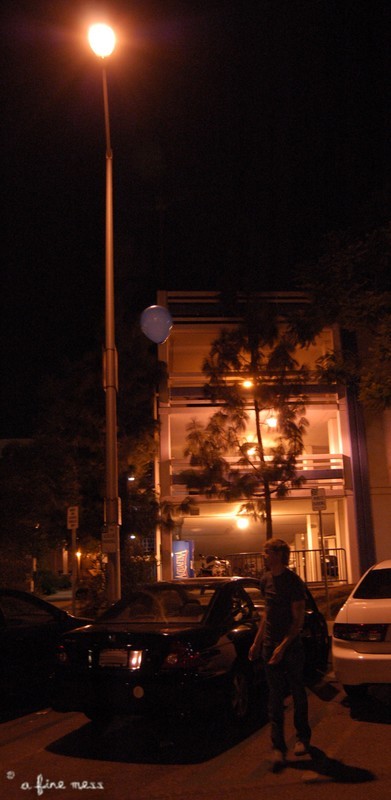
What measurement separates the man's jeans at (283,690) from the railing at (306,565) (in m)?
15.2

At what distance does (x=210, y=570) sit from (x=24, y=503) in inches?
220

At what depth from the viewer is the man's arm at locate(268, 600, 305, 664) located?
5426 millimetres

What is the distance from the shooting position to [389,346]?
1428 cm

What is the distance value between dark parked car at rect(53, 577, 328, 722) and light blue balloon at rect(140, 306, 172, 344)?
12.3 metres

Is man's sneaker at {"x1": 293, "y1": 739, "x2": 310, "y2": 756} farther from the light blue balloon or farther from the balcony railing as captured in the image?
the balcony railing

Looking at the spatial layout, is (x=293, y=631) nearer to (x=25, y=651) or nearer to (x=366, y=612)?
(x=366, y=612)

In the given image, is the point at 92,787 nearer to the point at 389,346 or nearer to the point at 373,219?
the point at 389,346

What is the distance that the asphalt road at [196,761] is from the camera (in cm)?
500

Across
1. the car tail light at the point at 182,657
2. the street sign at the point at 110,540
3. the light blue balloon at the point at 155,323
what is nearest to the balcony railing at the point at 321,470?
the light blue balloon at the point at 155,323

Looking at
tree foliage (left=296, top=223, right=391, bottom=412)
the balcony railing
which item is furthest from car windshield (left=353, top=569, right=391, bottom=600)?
the balcony railing

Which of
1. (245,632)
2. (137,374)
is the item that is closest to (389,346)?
(137,374)

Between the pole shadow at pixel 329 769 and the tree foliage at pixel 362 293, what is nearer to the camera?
the pole shadow at pixel 329 769

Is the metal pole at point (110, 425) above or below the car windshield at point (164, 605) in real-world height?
above

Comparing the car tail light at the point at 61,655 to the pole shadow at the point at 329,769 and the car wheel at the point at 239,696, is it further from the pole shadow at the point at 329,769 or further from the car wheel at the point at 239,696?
the pole shadow at the point at 329,769
